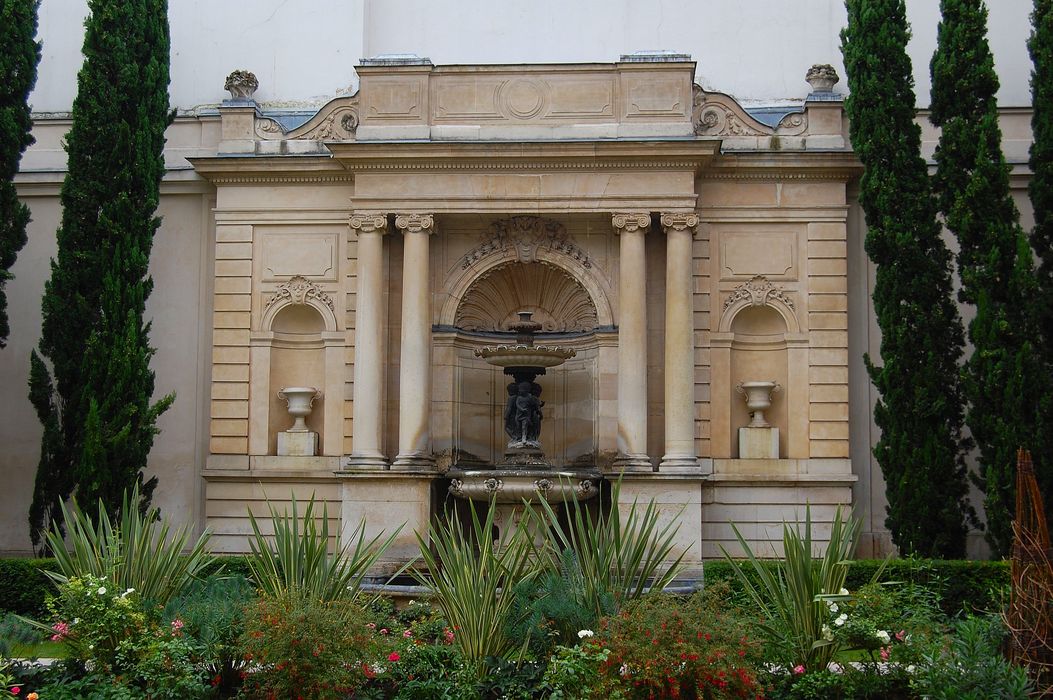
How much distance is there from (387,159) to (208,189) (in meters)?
3.38

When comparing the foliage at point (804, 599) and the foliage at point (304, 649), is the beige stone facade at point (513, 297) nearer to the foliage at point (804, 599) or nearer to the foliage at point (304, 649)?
the foliage at point (804, 599)

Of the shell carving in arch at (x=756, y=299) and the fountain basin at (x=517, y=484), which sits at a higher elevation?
the shell carving in arch at (x=756, y=299)

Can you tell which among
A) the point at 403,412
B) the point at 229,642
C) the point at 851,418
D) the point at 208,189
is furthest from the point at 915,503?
the point at 208,189

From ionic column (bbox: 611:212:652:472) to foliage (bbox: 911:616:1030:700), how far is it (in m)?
8.11

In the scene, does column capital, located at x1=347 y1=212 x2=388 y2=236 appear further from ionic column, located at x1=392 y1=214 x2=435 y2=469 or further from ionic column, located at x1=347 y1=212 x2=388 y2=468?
ionic column, located at x1=392 y1=214 x2=435 y2=469

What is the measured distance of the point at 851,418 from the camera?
19047mm

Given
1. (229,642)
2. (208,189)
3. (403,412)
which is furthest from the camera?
(208,189)

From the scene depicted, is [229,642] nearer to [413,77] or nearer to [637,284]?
[637,284]

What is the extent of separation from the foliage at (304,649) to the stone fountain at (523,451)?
22.8 feet

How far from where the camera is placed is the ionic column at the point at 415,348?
1827 cm

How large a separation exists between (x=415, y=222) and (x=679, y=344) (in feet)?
14.0

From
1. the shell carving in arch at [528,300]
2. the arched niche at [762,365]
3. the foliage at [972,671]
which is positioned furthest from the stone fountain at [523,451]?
the foliage at [972,671]

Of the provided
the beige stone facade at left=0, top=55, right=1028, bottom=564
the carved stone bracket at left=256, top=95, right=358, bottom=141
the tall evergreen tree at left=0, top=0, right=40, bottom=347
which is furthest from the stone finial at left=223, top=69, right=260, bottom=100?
the tall evergreen tree at left=0, top=0, right=40, bottom=347

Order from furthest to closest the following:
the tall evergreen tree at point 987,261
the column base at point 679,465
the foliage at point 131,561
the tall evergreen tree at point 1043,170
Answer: the column base at point 679,465, the tall evergreen tree at point 1043,170, the tall evergreen tree at point 987,261, the foliage at point 131,561
